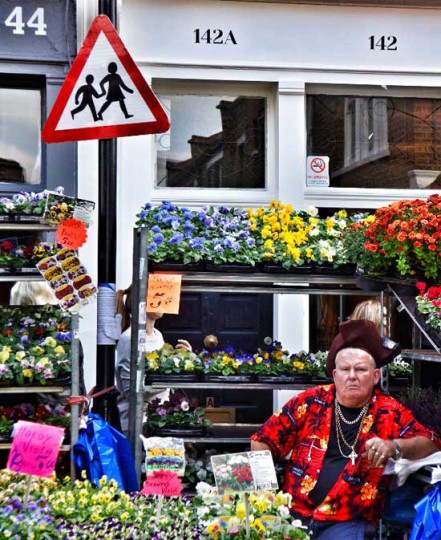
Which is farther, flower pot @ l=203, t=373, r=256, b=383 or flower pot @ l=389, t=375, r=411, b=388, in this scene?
flower pot @ l=389, t=375, r=411, b=388

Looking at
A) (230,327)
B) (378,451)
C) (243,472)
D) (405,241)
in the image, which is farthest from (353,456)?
(230,327)

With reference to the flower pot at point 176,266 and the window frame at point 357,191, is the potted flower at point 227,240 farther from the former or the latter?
the window frame at point 357,191

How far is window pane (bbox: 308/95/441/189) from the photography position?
339 inches

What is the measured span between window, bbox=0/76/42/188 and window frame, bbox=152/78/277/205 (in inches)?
39.6

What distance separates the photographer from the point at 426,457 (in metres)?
4.96

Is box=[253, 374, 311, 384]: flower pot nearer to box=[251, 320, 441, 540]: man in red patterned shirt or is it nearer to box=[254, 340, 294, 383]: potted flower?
box=[254, 340, 294, 383]: potted flower

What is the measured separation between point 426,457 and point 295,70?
14.3 ft

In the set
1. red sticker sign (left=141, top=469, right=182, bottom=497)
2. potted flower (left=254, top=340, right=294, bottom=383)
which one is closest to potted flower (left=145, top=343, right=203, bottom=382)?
potted flower (left=254, top=340, right=294, bottom=383)

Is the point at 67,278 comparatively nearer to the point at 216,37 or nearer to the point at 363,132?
the point at 216,37

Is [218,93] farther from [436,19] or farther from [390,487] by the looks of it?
[390,487]

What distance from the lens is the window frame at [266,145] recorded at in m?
8.41

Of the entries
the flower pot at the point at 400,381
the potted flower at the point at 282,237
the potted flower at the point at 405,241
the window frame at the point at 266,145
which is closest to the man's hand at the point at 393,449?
the potted flower at the point at 405,241

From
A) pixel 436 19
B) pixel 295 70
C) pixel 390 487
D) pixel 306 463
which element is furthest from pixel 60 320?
pixel 436 19

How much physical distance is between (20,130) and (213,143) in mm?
1635
